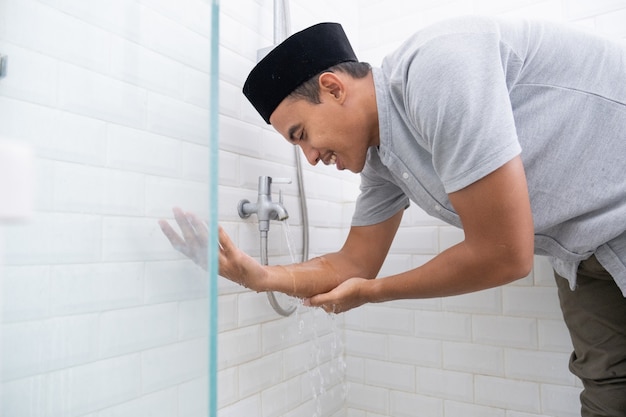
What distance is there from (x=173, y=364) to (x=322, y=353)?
1.00 meters

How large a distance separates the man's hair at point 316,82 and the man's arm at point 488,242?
0.32 metres

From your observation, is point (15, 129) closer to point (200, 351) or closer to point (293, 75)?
point (200, 351)

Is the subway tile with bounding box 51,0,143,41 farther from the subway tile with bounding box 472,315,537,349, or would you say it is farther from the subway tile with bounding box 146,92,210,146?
the subway tile with bounding box 472,315,537,349

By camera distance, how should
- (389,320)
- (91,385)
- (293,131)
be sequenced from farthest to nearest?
(389,320) → (293,131) → (91,385)

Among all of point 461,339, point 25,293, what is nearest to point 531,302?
point 461,339

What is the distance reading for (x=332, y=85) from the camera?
927 mm

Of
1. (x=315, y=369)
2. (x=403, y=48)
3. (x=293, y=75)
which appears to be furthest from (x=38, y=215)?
(x=315, y=369)

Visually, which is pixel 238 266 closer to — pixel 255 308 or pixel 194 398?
pixel 255 308

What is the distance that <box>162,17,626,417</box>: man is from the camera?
76 cm

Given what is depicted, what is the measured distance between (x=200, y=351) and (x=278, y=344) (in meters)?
0.81

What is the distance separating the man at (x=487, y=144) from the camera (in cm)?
76

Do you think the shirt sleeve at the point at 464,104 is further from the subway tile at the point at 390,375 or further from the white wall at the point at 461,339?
the subway tile at the point at 390,375

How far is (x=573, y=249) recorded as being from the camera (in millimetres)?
933

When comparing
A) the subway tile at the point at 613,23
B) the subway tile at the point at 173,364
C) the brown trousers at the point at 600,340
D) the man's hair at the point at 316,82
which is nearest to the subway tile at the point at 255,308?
the man's hair at the point at 316,82
